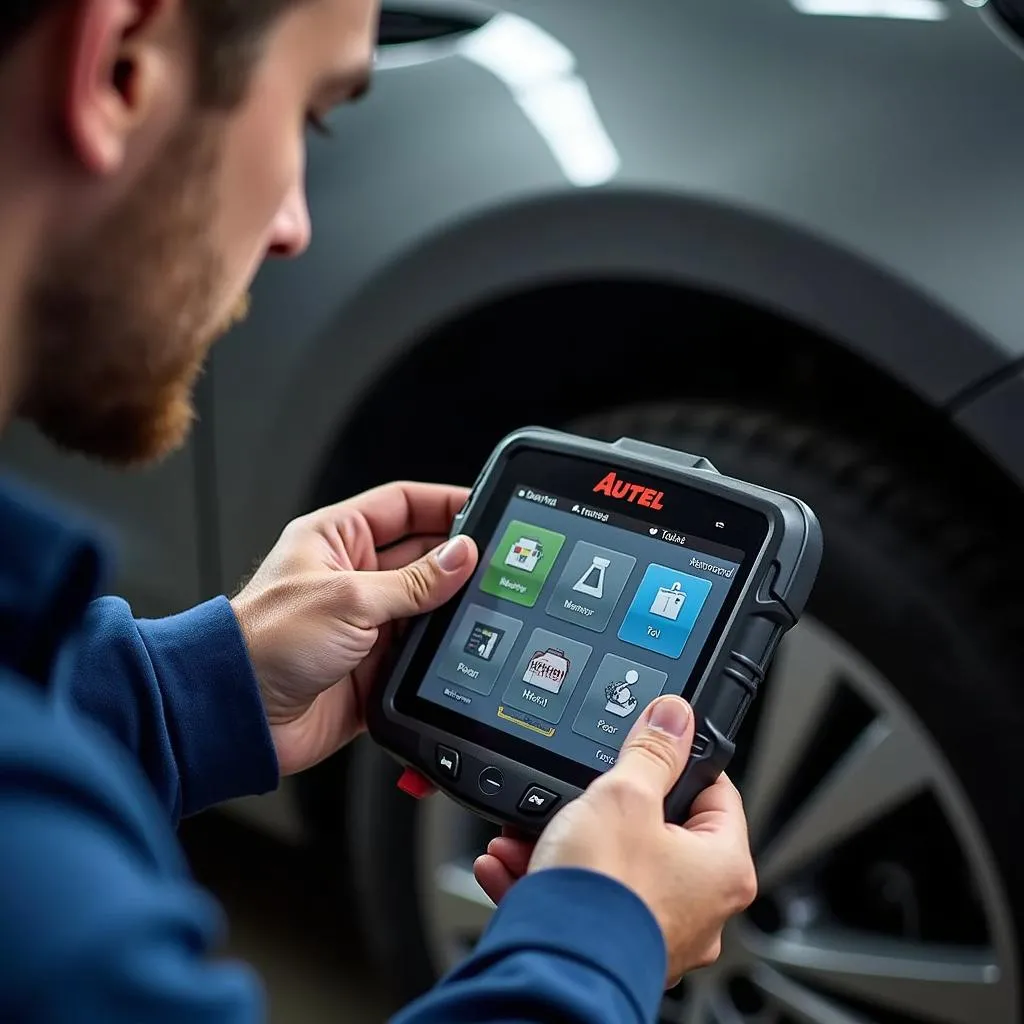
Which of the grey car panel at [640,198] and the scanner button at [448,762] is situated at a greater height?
the grey car panel at [640,198]

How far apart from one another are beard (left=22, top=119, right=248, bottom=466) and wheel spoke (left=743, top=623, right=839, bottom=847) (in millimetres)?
531

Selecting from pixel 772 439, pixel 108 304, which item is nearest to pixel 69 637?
pixel 108 304

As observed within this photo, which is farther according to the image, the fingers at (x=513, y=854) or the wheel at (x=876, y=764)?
the wheel at (x=876, y=764)

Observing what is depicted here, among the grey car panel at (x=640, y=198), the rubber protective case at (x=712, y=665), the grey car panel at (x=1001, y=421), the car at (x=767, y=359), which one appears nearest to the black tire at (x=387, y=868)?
the car at (x=767, y=359)

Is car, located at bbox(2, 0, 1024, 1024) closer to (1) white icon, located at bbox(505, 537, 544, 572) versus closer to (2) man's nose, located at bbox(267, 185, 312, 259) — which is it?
(1) white icon, located at bbox(505, 537, 544, 572)

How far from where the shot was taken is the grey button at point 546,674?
2.76 ft

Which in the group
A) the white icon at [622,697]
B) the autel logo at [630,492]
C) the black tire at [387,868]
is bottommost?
the black tire at [387,868]

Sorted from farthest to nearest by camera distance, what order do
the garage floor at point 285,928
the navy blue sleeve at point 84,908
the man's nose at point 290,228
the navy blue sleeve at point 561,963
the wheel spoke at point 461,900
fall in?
the garage floor at point 285,928
the wheel spoke at point 461,900
the man's nose at point 290,228
the navy blue sleeve at point 561,963
the navy blue sleeve at point 84,908

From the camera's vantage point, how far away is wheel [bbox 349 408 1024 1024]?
3.30 ft

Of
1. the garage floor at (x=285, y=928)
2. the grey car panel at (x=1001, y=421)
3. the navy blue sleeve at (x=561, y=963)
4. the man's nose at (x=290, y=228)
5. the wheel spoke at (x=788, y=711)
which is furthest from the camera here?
the garage floor at (x=285, y=928)

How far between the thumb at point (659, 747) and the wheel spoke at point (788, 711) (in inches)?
11.0

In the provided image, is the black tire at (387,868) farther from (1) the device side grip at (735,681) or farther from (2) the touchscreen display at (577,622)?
(1) the device side grip at (735,681)

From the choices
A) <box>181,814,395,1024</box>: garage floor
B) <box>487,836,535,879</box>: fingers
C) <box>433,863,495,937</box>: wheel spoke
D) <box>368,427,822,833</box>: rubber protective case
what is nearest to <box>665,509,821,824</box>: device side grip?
<box>368,427,822,833</box>: rubber protective case

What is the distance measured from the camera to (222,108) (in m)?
0.61
